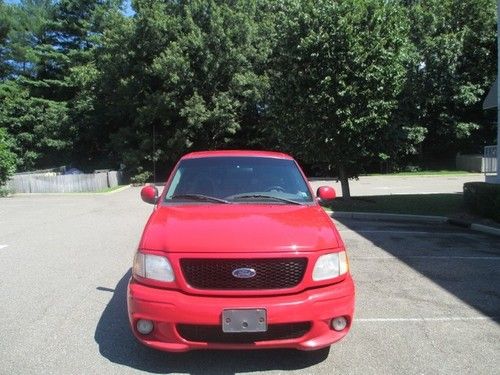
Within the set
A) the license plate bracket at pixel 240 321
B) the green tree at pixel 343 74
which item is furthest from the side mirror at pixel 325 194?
the green tree at pixel 343 74

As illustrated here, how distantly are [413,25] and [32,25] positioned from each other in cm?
3120

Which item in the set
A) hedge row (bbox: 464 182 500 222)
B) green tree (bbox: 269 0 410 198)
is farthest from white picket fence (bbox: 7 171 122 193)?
hedge row (bbox: 464 182 500 222)

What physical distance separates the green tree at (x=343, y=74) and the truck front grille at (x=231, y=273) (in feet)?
40.0

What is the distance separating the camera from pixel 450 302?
19.8ft

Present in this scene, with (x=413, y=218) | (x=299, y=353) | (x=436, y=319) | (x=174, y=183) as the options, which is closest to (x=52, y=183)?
(x=413, y=218)

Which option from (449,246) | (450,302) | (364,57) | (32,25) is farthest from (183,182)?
(32,25)

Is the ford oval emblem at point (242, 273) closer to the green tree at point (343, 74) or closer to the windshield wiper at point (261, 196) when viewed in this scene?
the windshield wiper at point (261, 196)

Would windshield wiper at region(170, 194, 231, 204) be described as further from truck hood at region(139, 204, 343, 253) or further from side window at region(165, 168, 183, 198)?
truck hood at region(139, 204, 343, 253)

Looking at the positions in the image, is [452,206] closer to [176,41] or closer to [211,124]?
[211,124]

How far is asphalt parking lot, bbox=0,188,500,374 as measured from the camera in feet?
13.9

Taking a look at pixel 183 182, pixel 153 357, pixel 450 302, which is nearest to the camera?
pixel 153 357

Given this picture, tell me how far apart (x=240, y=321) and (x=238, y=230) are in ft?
2.35

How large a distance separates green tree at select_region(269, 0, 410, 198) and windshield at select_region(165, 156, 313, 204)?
1041 cm

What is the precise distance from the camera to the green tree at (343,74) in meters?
15.5
